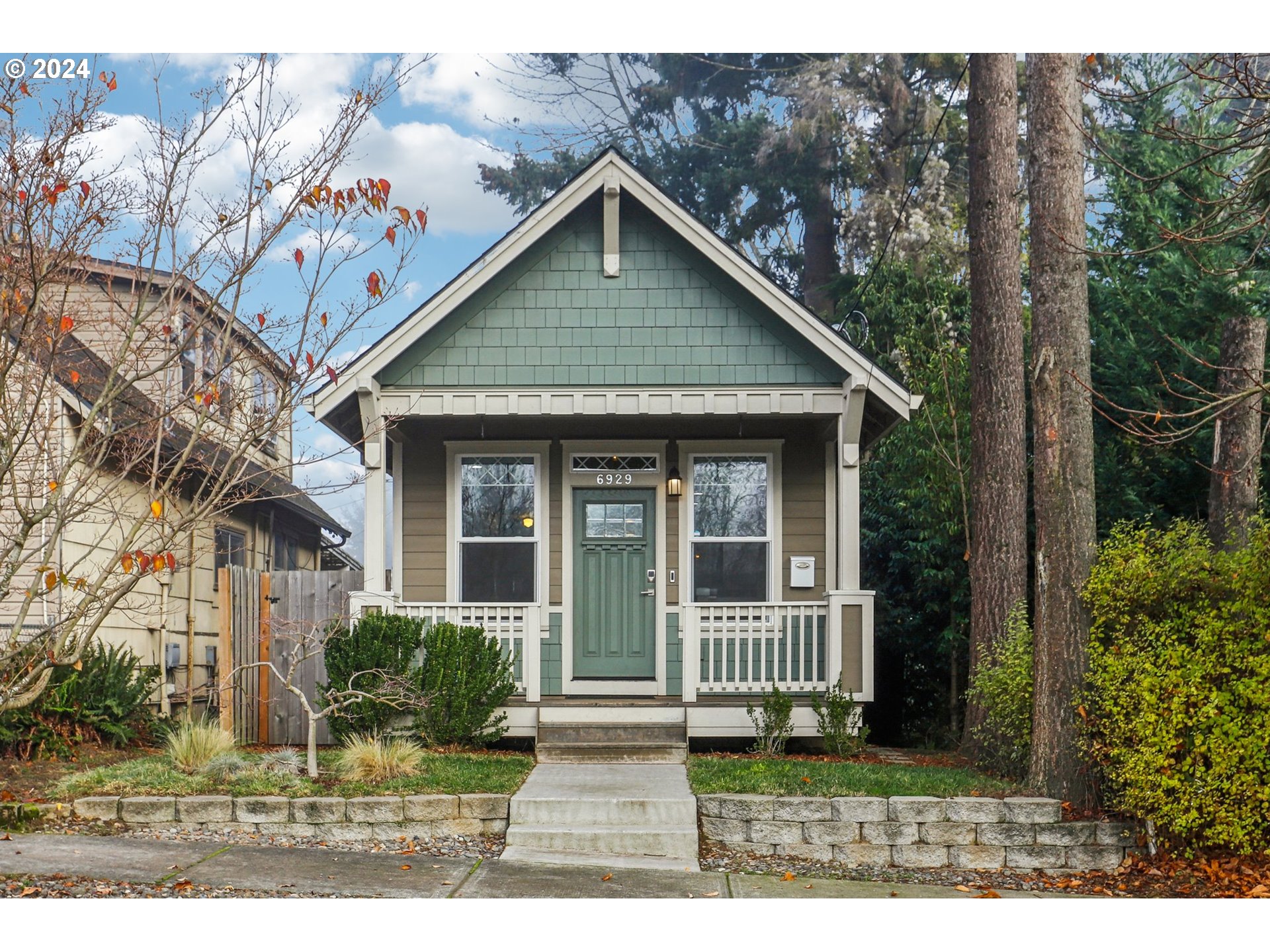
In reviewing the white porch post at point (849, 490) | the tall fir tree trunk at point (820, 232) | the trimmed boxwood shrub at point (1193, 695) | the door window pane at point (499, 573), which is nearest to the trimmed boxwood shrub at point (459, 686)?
the door window pane at point (499, 573)

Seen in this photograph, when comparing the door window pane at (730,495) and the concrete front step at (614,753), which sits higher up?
the door window pane at (730,495)

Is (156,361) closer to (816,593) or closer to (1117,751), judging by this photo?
(816,593)

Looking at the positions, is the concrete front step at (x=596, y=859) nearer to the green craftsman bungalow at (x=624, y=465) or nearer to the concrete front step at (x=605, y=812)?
the concrete front step at (x=605, y=812)

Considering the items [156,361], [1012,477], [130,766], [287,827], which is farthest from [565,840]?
[156,361]

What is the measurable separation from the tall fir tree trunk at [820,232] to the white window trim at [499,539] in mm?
13033

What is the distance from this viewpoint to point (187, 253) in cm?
743

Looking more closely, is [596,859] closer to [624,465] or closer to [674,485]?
[674,485]

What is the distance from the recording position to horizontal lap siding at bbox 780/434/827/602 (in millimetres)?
11922

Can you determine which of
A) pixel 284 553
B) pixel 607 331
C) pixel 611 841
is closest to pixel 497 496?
pixel 607 331

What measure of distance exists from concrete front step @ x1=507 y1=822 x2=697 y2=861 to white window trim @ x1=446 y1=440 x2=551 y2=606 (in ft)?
14.3

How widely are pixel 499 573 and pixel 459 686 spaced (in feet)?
5.93

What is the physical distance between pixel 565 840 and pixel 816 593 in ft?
Answer: 16.7

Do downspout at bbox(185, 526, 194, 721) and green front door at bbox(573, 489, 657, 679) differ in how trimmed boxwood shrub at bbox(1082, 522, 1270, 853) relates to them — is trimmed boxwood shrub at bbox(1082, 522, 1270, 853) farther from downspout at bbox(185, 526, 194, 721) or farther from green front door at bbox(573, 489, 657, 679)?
downspout at bbox(185, 526, 194, 721)

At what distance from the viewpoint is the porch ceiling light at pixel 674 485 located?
11906 millimetres
